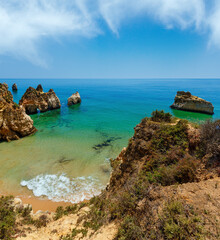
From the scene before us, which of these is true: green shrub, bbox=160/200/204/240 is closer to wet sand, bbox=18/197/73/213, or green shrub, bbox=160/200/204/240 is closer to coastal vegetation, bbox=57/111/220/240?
coastal vegetation, bbox=57/111/220/240

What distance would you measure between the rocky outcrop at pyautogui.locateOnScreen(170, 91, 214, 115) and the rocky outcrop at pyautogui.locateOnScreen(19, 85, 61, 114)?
44.5 meters

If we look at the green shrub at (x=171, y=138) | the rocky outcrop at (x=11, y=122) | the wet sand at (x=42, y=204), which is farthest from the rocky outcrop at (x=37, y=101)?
the green shrub at (x=171, y=138)

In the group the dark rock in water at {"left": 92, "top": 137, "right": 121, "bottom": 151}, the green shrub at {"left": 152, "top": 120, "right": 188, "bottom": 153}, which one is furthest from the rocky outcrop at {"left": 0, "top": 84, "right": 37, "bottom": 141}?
the green shrub at {"left": 152, "top": 120, "right": 188, "bottom": 153}

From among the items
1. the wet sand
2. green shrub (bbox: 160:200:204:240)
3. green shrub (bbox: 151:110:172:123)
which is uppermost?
green shrub (bbox: 151:110:172:123)

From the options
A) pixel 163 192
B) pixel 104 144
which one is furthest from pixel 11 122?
pixel 163 192

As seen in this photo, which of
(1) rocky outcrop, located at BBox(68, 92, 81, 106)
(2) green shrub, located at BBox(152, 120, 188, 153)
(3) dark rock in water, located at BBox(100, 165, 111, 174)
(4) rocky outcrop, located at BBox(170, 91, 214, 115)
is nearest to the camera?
(2) green shrub, located at BBox(152, 120, 188, 153)

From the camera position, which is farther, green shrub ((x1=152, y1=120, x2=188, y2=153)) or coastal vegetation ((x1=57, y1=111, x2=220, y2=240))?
green shrub ((x1=152, y1=120, x2=188, y2=153))

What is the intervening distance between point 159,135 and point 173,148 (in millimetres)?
1251

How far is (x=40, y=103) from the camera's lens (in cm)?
4184

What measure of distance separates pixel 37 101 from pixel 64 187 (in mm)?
35681

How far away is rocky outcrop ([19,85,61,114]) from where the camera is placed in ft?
128

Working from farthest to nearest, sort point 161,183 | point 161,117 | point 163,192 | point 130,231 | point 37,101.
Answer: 1. point 37,101
2. point 161,117
3. point 161,183
4. point 163,192
5. point 130,231

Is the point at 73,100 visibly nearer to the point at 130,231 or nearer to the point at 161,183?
the point at 161,183

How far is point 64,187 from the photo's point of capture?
41.4 feet
